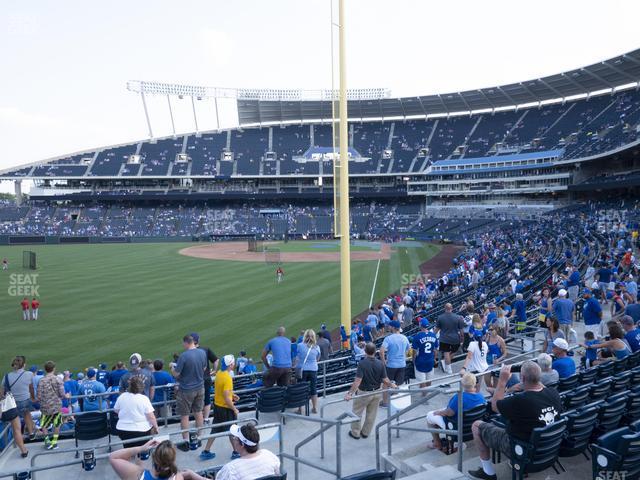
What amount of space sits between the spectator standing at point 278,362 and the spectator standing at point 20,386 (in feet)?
13.2

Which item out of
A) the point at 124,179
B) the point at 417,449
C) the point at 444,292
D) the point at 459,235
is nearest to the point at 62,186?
the point at 124,179

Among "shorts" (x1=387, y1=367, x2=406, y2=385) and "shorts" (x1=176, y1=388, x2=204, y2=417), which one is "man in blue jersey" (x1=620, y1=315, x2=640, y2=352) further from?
"shorts" (x1=176, y1=388, x2=204, y2=417)

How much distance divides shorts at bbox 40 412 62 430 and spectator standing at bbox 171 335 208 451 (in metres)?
2.26

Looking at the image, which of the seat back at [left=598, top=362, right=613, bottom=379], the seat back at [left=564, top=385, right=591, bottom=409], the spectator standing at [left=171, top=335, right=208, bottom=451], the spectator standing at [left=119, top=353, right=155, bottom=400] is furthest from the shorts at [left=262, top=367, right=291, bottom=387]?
the seat back at [left=598, top=362, right=613, bottom=379]

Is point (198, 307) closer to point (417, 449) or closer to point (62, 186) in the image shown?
point (417, 449)

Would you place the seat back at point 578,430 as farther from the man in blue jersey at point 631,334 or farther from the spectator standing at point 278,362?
the spectator standing at point 278,362

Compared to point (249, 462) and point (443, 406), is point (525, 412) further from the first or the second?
point (443, 406)

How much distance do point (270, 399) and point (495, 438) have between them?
149 inches

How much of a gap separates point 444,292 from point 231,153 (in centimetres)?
6765

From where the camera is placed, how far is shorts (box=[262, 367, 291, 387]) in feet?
28.3

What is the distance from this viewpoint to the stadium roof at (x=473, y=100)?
56.9m
